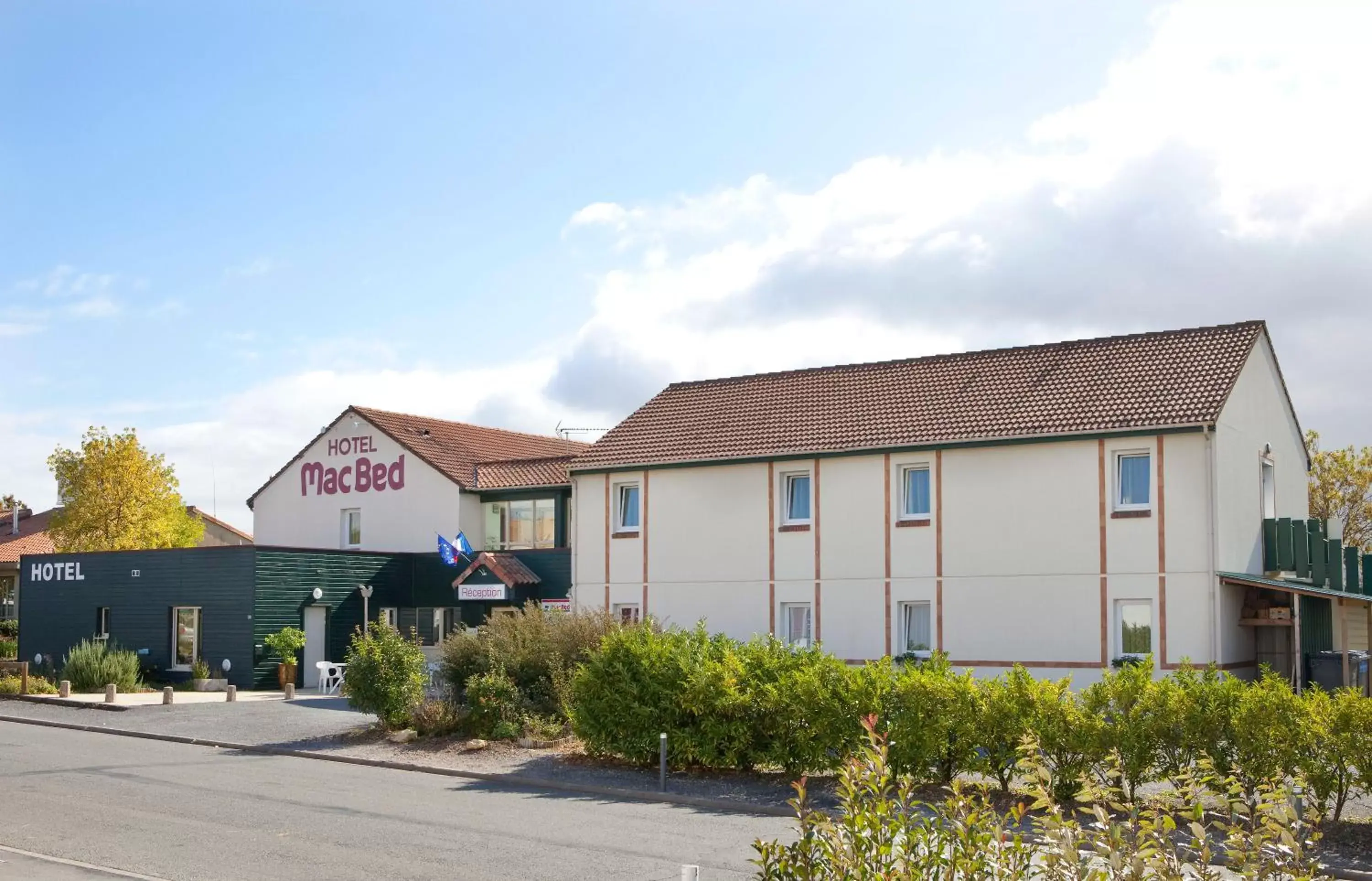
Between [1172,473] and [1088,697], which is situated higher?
[1172,473]

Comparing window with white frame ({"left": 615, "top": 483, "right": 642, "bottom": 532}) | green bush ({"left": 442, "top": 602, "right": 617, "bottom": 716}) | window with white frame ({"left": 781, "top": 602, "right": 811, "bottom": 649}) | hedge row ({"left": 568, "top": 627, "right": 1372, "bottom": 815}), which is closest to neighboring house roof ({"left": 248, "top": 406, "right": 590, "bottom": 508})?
window with white frame ({"left": 615, "top": 483, "right": 642, "bottom": 532})

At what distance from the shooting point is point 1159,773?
14375 mm

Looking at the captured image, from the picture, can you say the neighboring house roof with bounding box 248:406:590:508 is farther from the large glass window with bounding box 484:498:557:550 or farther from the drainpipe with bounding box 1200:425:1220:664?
the drainpipe with bounding box 1200:425:1220:664

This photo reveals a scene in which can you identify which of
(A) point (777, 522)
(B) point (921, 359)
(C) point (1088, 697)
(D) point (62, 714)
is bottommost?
(D) point (62, 714)

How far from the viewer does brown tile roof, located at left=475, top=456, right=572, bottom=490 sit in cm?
3941

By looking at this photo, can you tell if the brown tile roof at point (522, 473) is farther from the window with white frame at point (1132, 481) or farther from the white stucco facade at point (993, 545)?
the window with white frame at point (1132, 481)

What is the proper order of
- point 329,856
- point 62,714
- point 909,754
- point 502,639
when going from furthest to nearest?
point 62,714 → point 502,639 → point 909,754 → point 329,856

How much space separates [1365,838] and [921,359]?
67.6 feet

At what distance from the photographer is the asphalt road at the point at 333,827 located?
12.0 m

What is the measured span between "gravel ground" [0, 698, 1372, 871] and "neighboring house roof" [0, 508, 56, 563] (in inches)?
1202

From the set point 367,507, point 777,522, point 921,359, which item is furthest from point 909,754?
point 367,507

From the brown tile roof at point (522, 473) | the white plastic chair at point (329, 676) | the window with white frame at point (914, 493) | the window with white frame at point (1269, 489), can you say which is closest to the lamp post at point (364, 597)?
the white plastic chair at point (329, 676)

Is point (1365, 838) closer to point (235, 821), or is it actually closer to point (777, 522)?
point (235, 821)

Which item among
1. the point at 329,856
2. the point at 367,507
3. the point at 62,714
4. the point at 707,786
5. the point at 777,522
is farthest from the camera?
the point at 367,507
